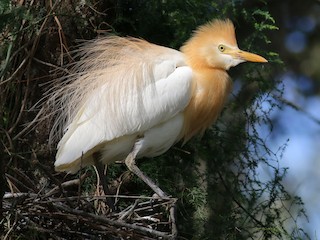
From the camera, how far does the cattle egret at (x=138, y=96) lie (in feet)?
12.6

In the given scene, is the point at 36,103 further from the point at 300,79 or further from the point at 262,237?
the point at 300,79

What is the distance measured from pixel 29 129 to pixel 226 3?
1216 mm

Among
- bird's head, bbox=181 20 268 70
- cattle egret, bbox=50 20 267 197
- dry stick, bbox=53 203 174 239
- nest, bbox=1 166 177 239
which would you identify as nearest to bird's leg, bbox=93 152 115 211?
cattle egret, bbox=50 20 267 197

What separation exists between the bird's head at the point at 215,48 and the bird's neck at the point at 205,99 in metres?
0.04

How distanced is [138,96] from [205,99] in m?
0.36

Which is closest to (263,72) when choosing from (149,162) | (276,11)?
(149,162)

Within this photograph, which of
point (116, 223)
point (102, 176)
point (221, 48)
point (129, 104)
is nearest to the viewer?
point (116, 223)

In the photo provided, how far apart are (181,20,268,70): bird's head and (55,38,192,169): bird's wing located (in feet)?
0.51

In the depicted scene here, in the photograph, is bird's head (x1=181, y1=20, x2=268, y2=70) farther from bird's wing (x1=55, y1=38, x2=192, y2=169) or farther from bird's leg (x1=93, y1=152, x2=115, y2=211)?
bird's leg (x1=93, y1=152, x2=115, y2=211)

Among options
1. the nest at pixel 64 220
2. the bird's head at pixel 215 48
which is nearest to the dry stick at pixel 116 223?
the nest at pixel 64 220

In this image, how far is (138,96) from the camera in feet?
12.7

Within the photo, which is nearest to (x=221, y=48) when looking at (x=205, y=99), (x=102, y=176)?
(x=205, y=99)

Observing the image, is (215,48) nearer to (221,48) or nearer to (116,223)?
(221,48)

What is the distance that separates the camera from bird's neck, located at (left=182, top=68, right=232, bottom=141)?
4.03 meters
